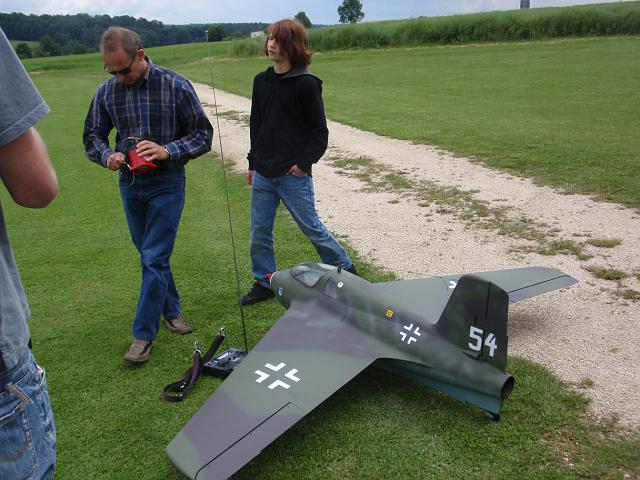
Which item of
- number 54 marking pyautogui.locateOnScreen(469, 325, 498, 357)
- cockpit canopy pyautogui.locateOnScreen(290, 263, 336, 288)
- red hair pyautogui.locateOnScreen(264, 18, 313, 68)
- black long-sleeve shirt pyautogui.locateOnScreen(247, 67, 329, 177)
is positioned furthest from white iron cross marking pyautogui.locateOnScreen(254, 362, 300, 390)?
red hair pyautogui.locateOnScreen(264, 18, 313, 68)

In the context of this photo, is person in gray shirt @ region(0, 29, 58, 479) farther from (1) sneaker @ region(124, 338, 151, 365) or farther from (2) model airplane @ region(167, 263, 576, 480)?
(1) sneaker @ region(124, 338, 151, 365)

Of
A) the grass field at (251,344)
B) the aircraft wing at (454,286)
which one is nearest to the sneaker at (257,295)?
the grass field at (251,344)

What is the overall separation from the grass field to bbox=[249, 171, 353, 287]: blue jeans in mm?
650

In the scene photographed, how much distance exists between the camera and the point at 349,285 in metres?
5.23

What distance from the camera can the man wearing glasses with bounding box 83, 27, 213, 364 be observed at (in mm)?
5094

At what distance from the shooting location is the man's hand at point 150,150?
4.96 m

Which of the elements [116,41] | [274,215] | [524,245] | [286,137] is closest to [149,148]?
[116,41]

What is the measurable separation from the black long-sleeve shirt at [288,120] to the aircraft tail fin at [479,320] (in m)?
2.59

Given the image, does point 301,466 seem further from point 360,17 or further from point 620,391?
point 360,17

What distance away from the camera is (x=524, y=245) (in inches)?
309

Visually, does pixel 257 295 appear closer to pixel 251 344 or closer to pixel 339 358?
pixel 251 344

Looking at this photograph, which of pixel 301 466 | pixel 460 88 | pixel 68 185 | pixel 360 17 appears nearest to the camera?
pixel 301 466

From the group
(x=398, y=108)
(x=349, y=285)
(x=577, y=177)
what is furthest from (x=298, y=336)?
(x=398, y=108)

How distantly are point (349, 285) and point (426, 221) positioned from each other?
427cm
